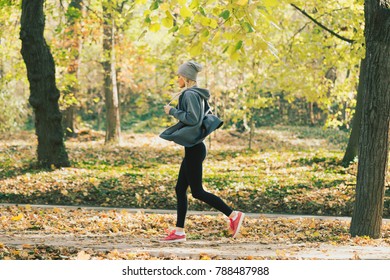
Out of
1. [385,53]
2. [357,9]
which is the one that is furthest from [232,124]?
[385,53]

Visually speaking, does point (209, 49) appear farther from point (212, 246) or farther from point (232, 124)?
point (212, 246)

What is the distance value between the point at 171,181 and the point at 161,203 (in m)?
1.98

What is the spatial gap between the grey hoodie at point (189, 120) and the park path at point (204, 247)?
1269 millimetres

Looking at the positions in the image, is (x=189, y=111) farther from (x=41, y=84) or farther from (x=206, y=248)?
(x=41, y=84)

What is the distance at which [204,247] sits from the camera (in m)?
7.55

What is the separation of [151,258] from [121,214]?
4547mm

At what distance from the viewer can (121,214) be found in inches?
437

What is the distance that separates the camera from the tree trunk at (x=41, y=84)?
15039mm

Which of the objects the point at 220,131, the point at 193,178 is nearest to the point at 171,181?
the point at 193,178

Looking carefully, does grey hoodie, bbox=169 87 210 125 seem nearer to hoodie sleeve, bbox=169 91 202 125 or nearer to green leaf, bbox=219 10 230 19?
hoodie sleeve, bbox=169 91 202 125

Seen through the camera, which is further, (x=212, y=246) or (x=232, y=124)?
(x=232, y=124)

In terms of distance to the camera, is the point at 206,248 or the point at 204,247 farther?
the point at 204,247

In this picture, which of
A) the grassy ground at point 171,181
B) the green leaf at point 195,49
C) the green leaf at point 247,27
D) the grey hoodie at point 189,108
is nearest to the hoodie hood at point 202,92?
the grey hoodie at point 189,108

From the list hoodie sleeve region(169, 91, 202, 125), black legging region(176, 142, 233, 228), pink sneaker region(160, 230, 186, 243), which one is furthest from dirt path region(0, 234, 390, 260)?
hoodie sleeve region(169, 91, 202, 125)
